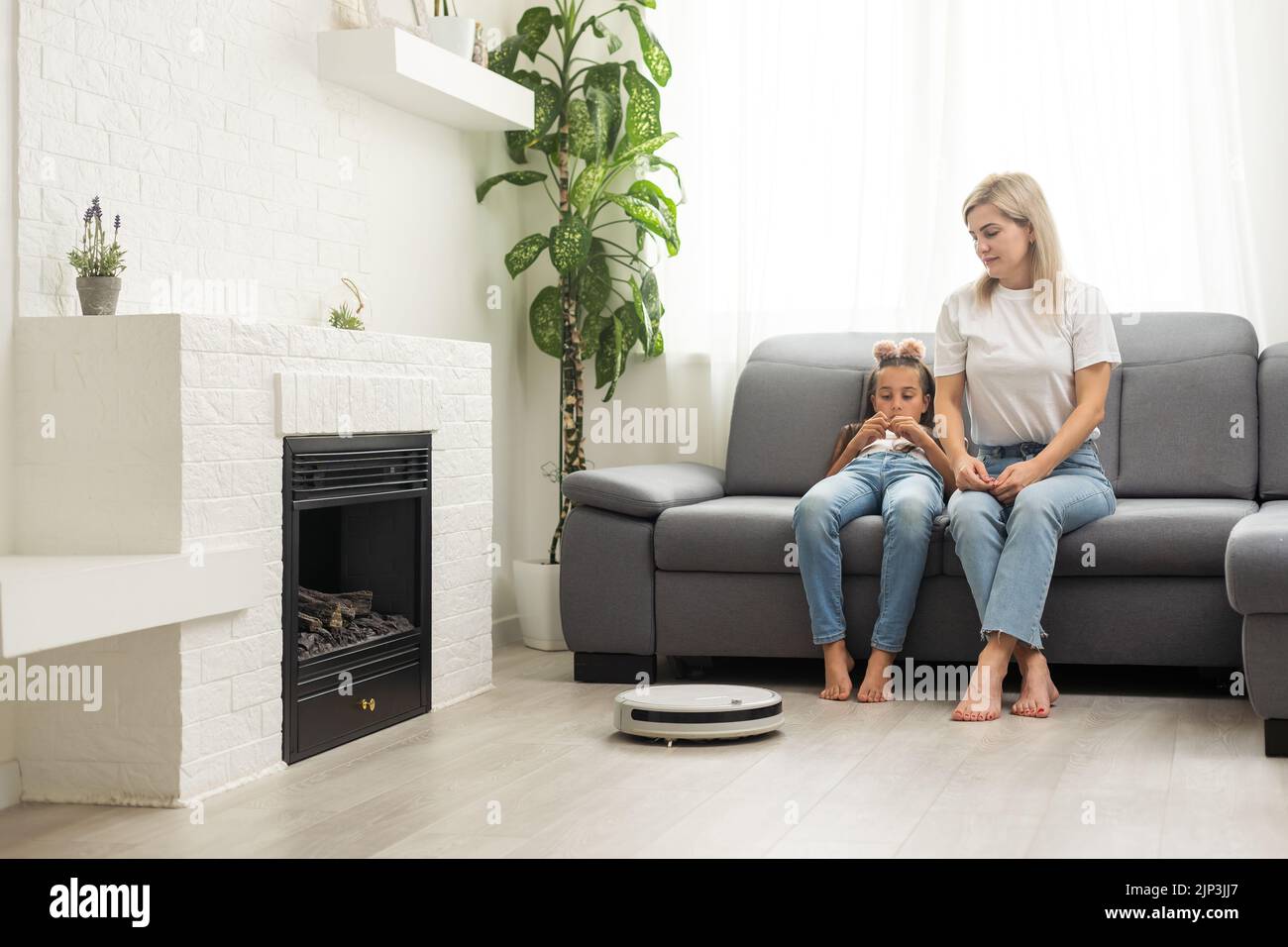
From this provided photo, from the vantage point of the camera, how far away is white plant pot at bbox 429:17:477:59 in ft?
12.4

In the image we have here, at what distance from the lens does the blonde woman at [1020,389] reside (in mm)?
3150

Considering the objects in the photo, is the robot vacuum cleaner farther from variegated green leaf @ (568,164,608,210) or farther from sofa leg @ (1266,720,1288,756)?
variegated green leaf @ (568,164,608,210)

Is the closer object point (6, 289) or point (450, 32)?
point (6, 289)

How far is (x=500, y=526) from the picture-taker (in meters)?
4.49

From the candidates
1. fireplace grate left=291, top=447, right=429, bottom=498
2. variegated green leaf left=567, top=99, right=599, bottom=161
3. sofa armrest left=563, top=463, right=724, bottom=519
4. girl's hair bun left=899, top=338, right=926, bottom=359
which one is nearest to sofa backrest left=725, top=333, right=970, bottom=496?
girl's hair bun left=899, top=338, right=926, bottom=359

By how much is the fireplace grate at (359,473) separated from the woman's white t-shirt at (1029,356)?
1.35m

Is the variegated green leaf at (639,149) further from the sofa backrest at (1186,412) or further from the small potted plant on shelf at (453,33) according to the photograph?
the sofa backrest at (1186,412)

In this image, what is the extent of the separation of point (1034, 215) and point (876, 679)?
3.79 feet

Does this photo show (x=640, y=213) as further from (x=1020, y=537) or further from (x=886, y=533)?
(x=1020, y=537)

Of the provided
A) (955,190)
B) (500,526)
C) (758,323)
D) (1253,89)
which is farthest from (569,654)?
(1253,89)

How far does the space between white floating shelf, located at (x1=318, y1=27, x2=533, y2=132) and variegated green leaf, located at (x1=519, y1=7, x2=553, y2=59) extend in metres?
0.30

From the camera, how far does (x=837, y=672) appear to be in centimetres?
330

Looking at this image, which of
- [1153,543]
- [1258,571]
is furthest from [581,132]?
[1258,571]
